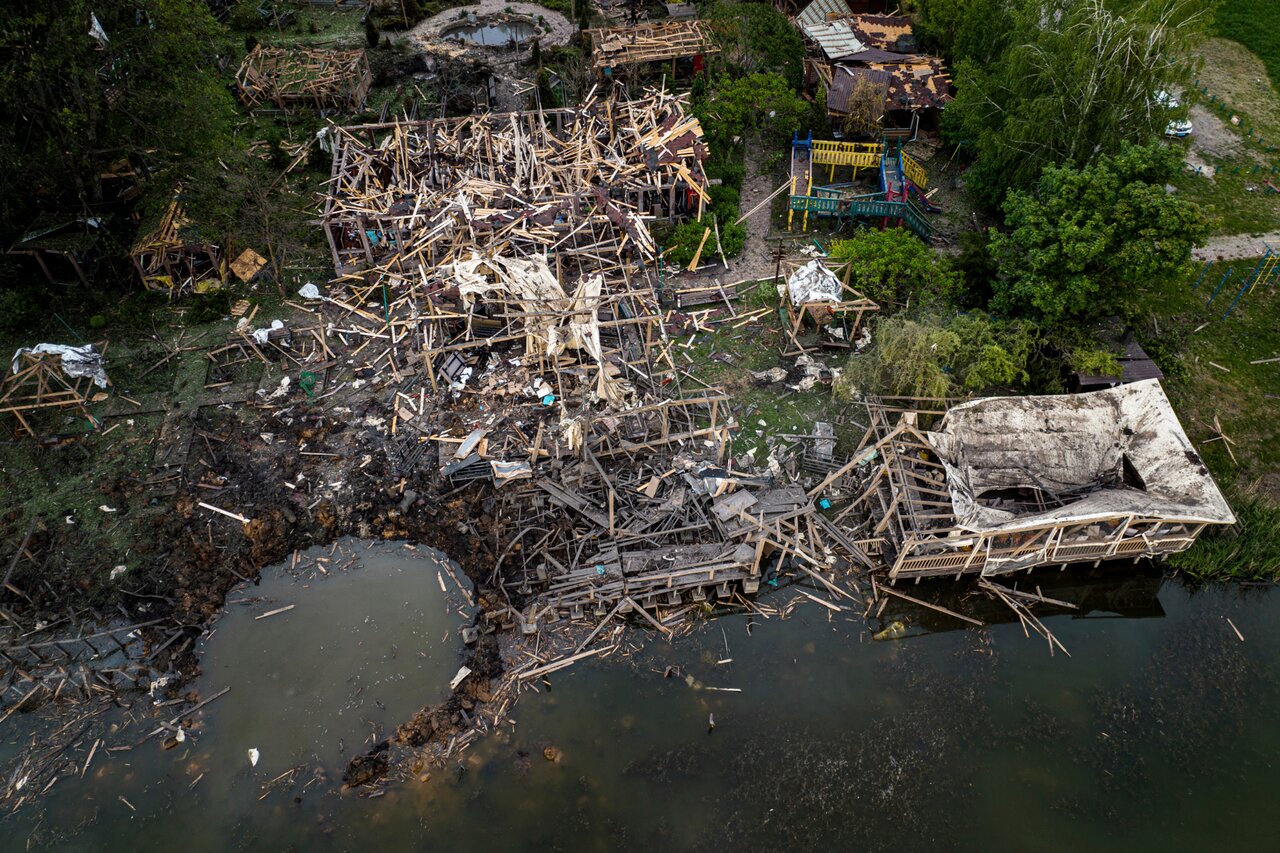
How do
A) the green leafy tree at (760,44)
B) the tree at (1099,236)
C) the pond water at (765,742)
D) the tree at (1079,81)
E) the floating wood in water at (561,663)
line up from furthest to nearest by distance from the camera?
1. the green leafy tree at (760,44)
2. the tree at (1079,81)
3. the tree at (1099,236)
4. the floating wood in water at (561,663)
5. the pond water at (765,742)

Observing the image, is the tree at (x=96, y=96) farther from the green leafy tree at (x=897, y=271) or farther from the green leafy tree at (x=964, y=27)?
the green leafy tree at (x=964, y=27)

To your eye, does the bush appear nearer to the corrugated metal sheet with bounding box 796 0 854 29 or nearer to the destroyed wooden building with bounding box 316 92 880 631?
the destroyed wooden building with bounding box 316 92 880 631

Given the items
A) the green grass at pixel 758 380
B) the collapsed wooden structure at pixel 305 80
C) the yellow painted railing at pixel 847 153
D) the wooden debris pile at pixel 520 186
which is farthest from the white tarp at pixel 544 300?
the collapsed wooden structure at pixel 305 80

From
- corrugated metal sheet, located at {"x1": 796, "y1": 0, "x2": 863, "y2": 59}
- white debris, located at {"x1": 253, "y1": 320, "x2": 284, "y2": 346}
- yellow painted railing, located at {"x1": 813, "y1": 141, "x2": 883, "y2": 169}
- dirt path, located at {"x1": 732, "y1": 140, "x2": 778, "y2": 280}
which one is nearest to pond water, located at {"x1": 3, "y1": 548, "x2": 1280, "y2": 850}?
white debris, located at {"x1": 253, "y1": 320, "x2": 284, "y2": 346}

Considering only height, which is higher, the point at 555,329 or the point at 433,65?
the point at 433,65

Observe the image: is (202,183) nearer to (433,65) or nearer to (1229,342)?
(433,65)

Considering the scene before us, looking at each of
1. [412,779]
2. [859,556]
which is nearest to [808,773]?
[859,556]
